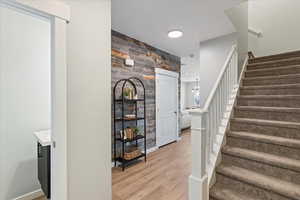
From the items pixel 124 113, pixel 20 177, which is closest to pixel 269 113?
pixel 124 113

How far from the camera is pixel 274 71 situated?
2.92 meters

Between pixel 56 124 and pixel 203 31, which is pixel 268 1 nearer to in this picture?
pixel 203 31

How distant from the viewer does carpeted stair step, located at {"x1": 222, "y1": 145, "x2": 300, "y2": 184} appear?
5.01 feet

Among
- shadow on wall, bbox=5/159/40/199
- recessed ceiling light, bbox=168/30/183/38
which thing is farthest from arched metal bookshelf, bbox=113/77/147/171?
shadow on wall, bbox=5/159/40/199

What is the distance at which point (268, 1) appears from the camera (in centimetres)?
462

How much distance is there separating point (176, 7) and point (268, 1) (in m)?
4.21

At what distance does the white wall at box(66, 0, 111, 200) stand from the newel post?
947 millimetres

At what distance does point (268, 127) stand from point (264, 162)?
55cm

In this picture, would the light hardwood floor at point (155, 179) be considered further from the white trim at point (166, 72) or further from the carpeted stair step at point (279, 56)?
the carpeted stair step at point (279, 56)

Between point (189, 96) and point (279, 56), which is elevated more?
point (279, 56)

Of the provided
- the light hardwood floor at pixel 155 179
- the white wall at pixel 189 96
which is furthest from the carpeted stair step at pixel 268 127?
the white wall at pixel 189 96

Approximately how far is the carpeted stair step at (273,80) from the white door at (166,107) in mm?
1927

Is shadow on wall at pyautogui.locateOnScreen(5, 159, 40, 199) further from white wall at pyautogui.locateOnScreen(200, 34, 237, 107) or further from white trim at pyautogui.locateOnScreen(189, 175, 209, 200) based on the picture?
white wall at pyautogui.locateOnScreen(200, 34, 237, 107)

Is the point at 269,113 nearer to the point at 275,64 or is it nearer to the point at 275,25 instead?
the point at 275,64
